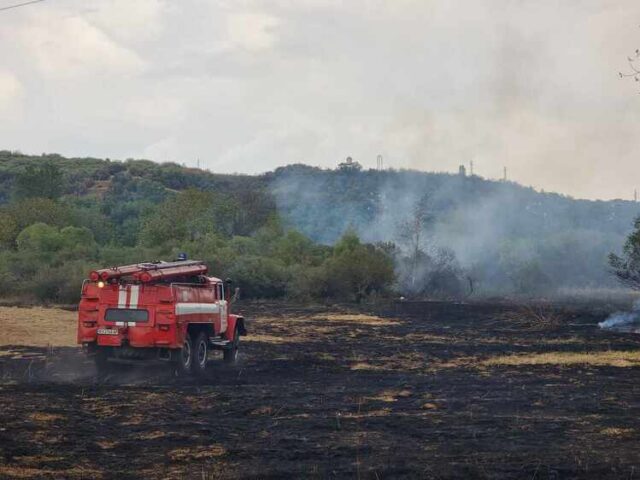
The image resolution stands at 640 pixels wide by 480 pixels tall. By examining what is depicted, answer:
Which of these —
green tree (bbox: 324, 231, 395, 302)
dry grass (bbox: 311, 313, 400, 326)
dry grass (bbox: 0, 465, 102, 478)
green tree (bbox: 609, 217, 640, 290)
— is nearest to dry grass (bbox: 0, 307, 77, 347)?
dry grass (bbox: 311, 313, 400, 326)

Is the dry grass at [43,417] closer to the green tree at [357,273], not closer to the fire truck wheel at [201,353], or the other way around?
the fire truck wheel at [201,353]

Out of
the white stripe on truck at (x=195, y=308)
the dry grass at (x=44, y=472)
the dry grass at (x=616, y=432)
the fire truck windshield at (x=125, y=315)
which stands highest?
the white stripe on truck at (x=195, y=308)

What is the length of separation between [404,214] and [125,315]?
78.8 meters

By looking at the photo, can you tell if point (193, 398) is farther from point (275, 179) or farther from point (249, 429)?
point (275, 179)

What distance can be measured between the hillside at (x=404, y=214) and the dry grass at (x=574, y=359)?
101 ft

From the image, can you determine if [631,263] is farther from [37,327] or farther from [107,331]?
[107,331]

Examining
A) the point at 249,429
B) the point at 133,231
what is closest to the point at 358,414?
the point at 249,429

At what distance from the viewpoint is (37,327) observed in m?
29.4

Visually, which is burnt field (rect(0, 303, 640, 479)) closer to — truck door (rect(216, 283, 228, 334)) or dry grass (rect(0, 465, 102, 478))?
dry grass (rect(0, 465, 102, 478))

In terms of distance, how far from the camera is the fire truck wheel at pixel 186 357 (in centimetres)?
1930

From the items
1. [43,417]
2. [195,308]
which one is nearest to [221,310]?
[195,308]

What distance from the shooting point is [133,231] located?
70375 millimetres

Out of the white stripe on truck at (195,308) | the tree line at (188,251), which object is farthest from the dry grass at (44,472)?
the tree line at (188,251)

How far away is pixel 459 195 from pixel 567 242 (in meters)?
26.0
